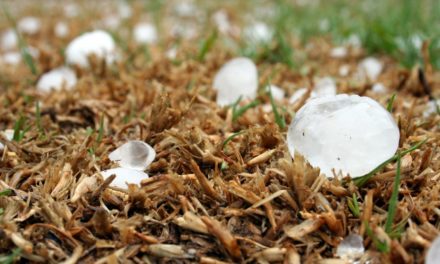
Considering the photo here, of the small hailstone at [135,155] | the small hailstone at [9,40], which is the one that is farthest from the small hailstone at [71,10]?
the small hailstone at [135,155]

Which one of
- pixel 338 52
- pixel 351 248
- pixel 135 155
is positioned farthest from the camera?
pixel 338 52

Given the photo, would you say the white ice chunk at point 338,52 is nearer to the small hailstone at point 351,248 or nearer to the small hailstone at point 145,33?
the small hailstone at point 145,33

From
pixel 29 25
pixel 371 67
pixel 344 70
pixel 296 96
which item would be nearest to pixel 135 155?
pixel 296 96

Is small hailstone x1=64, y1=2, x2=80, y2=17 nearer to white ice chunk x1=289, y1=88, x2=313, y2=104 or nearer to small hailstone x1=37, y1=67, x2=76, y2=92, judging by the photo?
small hailstone x1=37, y1=67, x2=76, y2=92

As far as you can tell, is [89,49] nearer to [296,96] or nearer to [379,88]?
[296,96]

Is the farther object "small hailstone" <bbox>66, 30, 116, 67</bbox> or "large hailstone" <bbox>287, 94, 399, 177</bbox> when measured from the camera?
"small hailstone" <bbox>66, 30, 116, 67</bbox>

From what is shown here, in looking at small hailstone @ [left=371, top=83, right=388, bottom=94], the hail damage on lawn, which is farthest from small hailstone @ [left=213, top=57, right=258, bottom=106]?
small hailstone @ [left=371, top=83, right=388, bottom=94]

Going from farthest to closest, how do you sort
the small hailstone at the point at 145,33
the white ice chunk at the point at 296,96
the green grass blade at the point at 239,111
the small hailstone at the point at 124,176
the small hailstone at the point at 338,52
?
1. the small hailstone at the point at 145,33
2. the small hailstone at the point at 338,52
3. the white ice chunk at the point at 296,96
4. the green grass blade at the point at 239,111
5. the small hailstone at the point at 124,176
